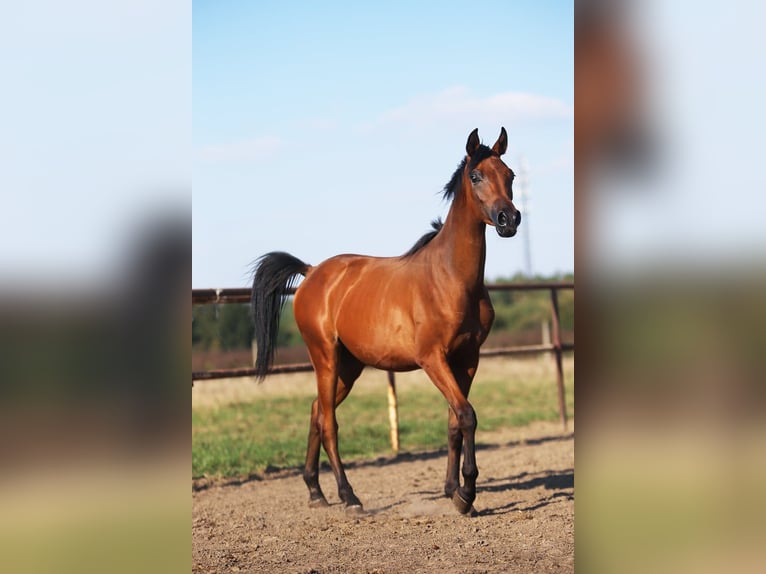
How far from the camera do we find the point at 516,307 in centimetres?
2292

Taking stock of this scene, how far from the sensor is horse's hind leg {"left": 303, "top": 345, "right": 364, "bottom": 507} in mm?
5562

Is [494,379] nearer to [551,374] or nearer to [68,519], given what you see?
[551,374]

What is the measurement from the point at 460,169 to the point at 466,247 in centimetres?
51

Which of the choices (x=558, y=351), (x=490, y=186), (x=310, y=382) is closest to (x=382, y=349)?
(x=490, y=186)

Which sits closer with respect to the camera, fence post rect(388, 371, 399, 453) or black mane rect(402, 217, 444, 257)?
black mane rect(402, 217, 444, 257)

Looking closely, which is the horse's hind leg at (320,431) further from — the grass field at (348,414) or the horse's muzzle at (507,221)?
the horse's muzzle at (507,221)

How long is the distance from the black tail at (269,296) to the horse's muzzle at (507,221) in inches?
88.6

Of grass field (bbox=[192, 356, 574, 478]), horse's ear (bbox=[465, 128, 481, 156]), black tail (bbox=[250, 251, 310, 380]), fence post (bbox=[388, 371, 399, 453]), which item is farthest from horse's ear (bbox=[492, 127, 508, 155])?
grass field (bbox=[192, 356, 574, 478])

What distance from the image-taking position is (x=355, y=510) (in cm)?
525

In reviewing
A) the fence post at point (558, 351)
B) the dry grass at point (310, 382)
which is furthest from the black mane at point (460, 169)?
the dry grass at point (310, 382)

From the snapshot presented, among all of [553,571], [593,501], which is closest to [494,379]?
[553,571]

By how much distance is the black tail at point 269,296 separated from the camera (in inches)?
242

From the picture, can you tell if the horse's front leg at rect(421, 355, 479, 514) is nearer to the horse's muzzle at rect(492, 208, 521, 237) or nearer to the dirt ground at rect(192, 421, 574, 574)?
the dirt ground at rect(192, 421, 574, 574)

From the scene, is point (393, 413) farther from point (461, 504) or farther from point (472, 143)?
point (472, 143)
